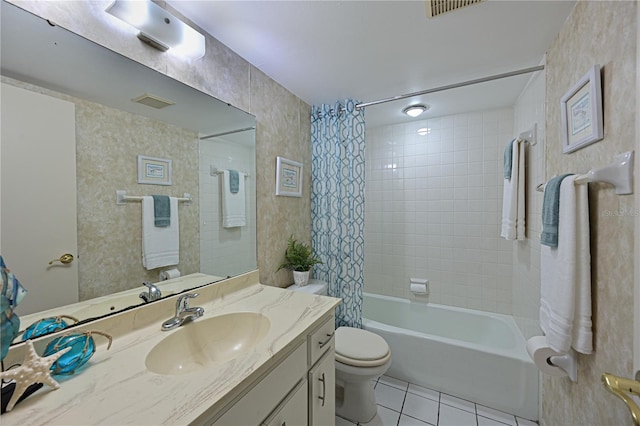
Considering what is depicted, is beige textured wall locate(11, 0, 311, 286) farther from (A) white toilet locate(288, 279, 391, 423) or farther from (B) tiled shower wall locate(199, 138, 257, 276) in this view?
(A) white toilet locate(288, 279, 391, 423)

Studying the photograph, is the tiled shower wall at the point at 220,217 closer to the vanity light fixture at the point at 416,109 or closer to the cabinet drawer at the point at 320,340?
the cabinet drawer at the point at 320,340

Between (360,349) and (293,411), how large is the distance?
2.64 feet

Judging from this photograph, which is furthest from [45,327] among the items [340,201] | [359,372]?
[340,201]

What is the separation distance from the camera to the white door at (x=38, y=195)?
697mm

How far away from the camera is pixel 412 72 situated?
168 centimetres

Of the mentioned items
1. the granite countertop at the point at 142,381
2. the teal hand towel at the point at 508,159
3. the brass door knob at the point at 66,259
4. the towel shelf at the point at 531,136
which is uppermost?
the towel shelf at the point at 531,136

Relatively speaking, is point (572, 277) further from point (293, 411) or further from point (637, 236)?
point (293, 411)

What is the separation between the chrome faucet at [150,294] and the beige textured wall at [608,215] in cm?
163

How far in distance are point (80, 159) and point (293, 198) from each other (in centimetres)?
133

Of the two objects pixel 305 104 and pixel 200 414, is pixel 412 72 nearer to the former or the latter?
pixel 305 104

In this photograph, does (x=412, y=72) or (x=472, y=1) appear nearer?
(x=472, y=1)

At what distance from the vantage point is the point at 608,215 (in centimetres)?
86

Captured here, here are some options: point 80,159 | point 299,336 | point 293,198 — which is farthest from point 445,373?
point 80,159

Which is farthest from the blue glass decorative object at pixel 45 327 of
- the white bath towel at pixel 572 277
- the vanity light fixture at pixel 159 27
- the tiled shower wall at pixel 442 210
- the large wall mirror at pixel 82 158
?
the tiled shower wall at pixel 442 210
